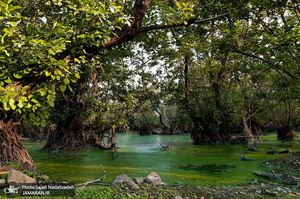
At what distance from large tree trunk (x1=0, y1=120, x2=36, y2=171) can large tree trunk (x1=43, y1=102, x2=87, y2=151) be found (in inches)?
223

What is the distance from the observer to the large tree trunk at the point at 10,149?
5152mm

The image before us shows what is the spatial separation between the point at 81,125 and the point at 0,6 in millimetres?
9618

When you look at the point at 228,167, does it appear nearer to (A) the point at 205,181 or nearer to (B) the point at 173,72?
(A) the point at 205,181

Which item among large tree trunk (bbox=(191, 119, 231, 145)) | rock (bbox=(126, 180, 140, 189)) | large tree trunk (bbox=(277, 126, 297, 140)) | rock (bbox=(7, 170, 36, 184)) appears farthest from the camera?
large tree trunk (bbox=(277, 126, 297, 140))

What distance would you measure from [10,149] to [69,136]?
667cm

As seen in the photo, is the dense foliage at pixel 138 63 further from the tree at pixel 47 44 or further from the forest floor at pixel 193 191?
the forest floor at pixel 193 191

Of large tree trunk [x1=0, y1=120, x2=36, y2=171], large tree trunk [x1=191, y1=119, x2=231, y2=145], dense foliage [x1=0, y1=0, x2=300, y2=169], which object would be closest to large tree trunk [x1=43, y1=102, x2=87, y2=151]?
dense foliage [x1=0, y1=0, x2=300, y2=169]

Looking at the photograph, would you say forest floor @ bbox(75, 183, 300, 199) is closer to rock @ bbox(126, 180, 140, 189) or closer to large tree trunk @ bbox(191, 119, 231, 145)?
rock @ bbox(126, 180, 140, 189)

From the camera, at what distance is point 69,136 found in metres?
11.9

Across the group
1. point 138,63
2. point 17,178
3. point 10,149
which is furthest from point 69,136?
point 17,178

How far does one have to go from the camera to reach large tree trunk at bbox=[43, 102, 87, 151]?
1154 centimetres

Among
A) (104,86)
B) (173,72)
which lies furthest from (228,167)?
(104,86)

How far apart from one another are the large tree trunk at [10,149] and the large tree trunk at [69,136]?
18.6ft

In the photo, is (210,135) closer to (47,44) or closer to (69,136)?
(69,136)
